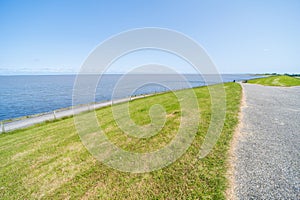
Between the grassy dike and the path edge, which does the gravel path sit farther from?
the grassy dike

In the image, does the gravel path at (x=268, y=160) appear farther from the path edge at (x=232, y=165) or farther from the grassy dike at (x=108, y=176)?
the grassy dike at (x=108, y=176)

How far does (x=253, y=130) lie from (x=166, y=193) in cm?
571

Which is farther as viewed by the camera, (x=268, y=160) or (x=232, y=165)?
(x=268, y=160)

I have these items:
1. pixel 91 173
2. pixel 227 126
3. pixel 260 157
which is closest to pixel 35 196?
pixel 91 173

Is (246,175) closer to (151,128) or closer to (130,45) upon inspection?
(151,128)

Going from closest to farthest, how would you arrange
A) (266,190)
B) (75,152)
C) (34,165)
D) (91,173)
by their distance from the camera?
1. (266,190)
2. (91,173)
3. (34,165)
4. (75,152)

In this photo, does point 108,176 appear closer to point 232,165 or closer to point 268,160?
point 232,165

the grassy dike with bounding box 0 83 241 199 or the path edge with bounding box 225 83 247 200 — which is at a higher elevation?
the path edge with bounding box 225 83 247 200

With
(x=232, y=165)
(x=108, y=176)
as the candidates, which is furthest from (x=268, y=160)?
(x=108, y=176)

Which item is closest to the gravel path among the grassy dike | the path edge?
the path edge

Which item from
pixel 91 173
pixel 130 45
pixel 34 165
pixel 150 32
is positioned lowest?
pixel 34 165

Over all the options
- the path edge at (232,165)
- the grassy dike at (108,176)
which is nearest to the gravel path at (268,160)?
the path edge at (232,165)

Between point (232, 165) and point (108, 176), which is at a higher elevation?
point (232, 165)

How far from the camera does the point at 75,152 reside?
629 cm
